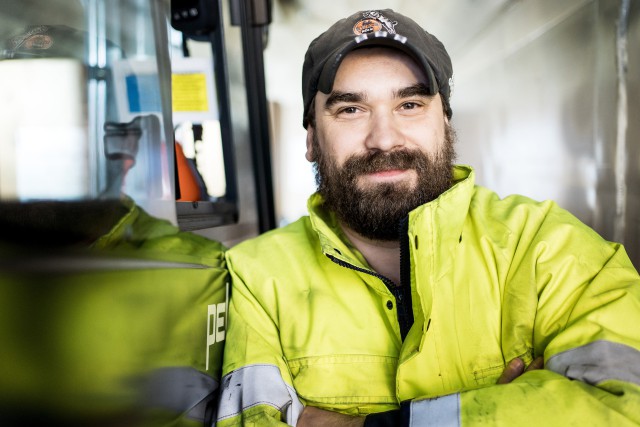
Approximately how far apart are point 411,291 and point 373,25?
711 millimetres

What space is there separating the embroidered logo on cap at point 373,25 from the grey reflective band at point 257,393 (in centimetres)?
88

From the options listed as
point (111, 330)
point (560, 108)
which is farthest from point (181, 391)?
point (560, 108)

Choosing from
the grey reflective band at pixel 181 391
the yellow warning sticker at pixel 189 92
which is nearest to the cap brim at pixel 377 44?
the yellow warning sticker at pixel 189 92

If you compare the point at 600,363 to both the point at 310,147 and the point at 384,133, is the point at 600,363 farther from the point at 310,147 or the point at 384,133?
the point at 310,147

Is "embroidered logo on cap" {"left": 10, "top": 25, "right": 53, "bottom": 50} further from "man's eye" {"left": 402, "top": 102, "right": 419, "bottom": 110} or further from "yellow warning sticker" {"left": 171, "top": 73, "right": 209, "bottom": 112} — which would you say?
"yellow warning sticker" {"left": 171, "top": 73, "right": 209, "bottom": 112}

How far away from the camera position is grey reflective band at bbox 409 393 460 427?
1038mm

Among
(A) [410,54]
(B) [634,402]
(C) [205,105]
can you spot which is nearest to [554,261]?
(B) [634,402]

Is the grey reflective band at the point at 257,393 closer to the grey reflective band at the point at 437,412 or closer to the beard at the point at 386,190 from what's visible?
the grey reflective band at the point at 437,412

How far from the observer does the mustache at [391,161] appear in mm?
1525

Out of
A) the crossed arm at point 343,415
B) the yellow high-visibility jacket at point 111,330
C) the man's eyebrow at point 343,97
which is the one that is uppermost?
the man's eyebrow at point 343,97

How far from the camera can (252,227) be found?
2561 mm

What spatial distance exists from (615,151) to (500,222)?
2.89ft

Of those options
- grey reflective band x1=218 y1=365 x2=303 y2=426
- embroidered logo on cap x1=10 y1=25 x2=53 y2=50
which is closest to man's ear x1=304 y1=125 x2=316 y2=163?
grey reflective band x1=218 y1=365 x2=303 y2=426

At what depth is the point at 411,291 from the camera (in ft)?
4.22
